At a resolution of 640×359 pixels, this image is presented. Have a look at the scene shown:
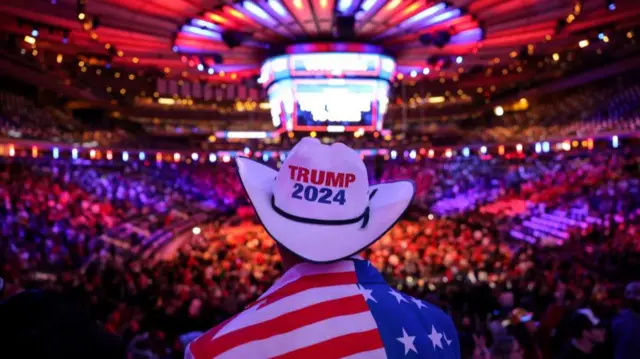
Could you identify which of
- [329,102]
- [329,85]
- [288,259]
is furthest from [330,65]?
[288,259]

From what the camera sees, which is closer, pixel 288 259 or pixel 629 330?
pixel 288 259

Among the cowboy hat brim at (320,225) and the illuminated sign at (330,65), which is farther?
the illuminated sign at (330,65)

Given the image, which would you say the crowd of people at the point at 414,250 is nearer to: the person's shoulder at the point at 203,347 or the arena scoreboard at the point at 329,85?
the person's shoulder at the point at 203,347

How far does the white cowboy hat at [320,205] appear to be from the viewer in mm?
1908

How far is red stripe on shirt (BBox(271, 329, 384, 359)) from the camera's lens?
1.73 meters

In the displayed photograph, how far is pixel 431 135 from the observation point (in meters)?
42.5

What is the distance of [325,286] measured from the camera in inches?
73.7

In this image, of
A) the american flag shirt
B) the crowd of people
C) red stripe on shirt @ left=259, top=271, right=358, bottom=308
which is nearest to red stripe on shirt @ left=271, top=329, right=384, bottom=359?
the american flag shirt

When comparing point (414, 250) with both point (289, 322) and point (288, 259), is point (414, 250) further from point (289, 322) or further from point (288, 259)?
point (289, 322)

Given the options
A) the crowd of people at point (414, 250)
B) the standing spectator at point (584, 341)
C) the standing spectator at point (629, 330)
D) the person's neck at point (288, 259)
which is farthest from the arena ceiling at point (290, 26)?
the person's neck at point (288, 259)

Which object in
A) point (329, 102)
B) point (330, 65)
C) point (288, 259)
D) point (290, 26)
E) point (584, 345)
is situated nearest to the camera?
point (288, 259)

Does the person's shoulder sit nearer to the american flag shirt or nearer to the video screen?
the american flag shirt

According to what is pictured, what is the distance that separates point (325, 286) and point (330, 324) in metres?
0.13

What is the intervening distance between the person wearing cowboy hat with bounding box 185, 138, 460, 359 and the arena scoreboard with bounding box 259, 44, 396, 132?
49.9 ft
